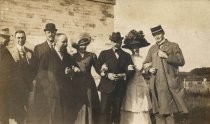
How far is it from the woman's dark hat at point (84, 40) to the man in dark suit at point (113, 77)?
0.71 ft

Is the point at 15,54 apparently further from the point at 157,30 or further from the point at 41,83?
the point at 157,30

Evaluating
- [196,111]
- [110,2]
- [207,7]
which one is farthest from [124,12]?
[196,111]

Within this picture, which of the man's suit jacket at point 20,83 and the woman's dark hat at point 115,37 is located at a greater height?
the woman's dark hat at point 115,37

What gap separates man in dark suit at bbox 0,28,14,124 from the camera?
13.0 ft

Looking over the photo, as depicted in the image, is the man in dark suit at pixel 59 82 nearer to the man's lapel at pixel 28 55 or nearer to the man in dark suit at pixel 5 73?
the man's lapel at pixel 28 55

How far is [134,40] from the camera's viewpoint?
15.1ft

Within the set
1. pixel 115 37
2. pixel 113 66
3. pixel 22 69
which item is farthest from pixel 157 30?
pixel 22 69

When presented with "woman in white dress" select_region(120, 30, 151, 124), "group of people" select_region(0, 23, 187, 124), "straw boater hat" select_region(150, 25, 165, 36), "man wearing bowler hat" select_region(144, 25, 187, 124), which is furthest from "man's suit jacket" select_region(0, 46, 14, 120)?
"straw boater hat" select_region(150, 25, 165, 36)

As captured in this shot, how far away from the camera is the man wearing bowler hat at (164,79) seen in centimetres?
455

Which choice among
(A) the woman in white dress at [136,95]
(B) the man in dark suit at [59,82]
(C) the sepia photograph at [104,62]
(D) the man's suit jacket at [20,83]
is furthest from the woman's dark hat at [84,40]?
(D) the man's suit jacket at [20,83]

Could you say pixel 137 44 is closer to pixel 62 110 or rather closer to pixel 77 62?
pixel 77 62

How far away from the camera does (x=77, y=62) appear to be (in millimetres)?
4352

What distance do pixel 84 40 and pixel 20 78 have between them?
868mm

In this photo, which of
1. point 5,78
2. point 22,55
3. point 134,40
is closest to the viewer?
point 5,78
